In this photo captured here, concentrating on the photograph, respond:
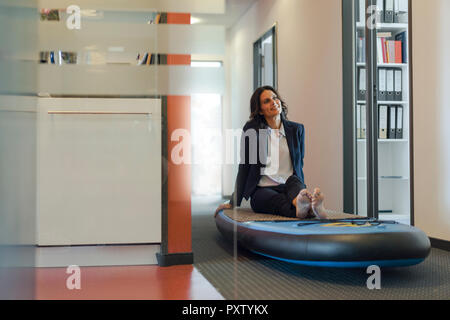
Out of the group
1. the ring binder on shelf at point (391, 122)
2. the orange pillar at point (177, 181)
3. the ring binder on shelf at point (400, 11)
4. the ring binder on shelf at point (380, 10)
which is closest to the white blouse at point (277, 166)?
the orange pillar at point (177, 181)

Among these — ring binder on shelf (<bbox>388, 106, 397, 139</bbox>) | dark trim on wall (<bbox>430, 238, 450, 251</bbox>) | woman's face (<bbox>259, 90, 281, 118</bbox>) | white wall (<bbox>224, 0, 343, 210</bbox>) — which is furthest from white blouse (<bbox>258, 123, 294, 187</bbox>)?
ring binder on shelf (<bbox>388, 106, 397, 139</bbox>)

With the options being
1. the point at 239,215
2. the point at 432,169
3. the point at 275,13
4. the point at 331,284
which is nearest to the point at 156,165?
the point at 239,215

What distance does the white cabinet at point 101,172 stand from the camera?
2.48m

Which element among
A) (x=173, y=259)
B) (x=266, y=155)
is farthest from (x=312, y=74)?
(x=173, y=259)

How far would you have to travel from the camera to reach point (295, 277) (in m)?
2.28

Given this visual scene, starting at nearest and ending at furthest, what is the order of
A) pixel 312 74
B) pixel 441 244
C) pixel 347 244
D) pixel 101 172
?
pixel 347 244
pixel 101 172
pixel 441 244
pixel 312 74

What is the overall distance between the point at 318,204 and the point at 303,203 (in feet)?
0.28

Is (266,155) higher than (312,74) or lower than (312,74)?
lower

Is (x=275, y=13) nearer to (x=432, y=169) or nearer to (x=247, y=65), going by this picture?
(x=247, y=65)

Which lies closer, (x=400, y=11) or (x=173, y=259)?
(x=173, y=259)

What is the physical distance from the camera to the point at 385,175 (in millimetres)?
4305

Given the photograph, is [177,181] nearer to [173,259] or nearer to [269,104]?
[173,259]

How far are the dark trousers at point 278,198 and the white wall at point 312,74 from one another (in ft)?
2.23

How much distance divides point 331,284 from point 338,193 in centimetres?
227
